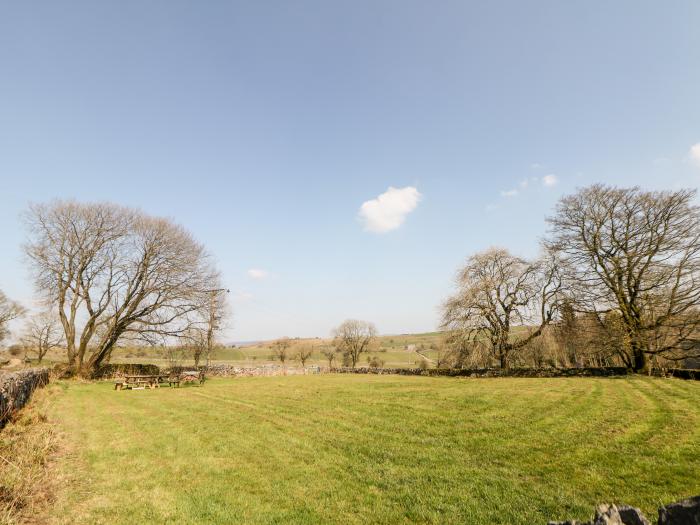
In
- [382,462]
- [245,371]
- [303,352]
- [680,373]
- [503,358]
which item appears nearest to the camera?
[382,462]

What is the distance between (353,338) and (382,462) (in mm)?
62128

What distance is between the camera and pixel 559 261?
1067 inches

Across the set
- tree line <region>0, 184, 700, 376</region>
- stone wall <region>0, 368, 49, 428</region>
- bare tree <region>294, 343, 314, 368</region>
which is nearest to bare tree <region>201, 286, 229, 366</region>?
tree line <region>0, 184, 700, 376</region>

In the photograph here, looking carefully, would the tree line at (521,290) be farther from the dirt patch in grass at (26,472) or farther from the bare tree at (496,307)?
the dirt patch in grass at (26,472)

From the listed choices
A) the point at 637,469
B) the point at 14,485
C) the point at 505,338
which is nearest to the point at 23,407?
the point at 14,485

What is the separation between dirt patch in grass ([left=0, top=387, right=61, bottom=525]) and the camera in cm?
503

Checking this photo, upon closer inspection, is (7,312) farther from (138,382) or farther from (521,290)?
(521,290)

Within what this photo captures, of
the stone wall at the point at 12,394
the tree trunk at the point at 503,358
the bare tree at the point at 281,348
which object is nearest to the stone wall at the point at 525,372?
the tree trunk at the point at 503,358

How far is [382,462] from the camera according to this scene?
7281 millimetres

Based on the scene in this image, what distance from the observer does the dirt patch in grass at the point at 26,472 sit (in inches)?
198

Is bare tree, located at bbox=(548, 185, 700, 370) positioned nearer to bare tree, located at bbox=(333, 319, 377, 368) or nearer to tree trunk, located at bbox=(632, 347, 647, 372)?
tree trunk, located at bbox=(632, 347, 647, 372)

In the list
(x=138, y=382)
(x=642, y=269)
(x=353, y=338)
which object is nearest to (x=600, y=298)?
(x=642, y=269)

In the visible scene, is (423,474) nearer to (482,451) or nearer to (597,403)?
(482,451)

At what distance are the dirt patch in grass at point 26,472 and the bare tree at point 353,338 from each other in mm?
59996
